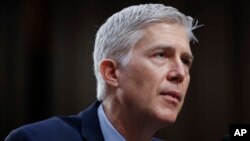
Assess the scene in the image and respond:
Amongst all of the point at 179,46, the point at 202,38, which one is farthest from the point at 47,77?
the point at 179,46

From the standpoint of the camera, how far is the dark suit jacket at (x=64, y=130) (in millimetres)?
1007

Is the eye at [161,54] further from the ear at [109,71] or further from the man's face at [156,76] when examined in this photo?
the ear at [109,71]

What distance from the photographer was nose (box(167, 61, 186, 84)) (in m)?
1.07

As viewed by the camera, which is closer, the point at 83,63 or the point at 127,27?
the point at 127,27

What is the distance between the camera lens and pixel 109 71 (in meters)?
1.15

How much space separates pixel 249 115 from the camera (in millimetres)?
2086

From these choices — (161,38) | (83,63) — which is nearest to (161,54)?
(161,38)

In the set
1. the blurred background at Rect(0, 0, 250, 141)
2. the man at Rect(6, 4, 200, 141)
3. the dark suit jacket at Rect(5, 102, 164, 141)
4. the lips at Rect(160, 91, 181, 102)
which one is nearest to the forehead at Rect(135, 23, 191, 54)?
the man at Rect(6, 4, 200, 141)

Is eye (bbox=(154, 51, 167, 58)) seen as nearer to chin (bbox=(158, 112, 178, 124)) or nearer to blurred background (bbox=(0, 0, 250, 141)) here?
chin (bbox=(158, 112, 178, 124))

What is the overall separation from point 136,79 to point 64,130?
21 cm

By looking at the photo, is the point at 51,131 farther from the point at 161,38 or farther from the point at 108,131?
the point at 161,38

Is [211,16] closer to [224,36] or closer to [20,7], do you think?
[224,36]

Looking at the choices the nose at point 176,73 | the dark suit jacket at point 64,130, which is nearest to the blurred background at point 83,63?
the dark suit jacket at point 64,130

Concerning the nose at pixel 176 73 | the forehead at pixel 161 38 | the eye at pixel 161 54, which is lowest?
the nose at pixel 176 73
